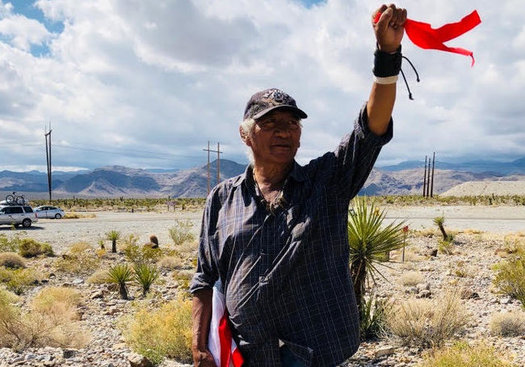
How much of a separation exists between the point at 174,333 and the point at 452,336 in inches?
132

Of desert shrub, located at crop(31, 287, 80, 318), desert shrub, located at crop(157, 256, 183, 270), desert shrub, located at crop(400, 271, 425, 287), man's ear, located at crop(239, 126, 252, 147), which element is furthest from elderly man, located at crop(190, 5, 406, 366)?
desert shrub, located at crop(157, 256, 183, 270)

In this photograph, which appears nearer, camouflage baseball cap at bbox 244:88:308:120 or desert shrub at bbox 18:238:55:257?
camouflage baseball cap at bbox 244:88:308:120

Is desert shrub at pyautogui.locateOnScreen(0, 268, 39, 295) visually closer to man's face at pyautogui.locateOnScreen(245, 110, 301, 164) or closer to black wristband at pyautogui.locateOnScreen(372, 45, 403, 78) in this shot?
man's face at pyautogui.locateOnScreen(245, 110, 301, 164)

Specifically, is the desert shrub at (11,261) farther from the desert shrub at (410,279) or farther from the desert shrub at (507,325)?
the desert shrub at (507,325)

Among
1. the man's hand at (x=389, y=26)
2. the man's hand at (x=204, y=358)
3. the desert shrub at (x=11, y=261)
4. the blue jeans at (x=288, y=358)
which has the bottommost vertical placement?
the desert shrub at (x=11, y=261)

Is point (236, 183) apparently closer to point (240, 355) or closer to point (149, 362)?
point (240, 355)

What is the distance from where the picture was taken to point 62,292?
8.45 meters

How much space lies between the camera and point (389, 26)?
1.81 m

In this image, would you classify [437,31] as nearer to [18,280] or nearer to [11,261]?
[18,280]

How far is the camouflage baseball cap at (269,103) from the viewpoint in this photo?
2.19m

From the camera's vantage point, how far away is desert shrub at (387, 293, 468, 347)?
5.58 metres

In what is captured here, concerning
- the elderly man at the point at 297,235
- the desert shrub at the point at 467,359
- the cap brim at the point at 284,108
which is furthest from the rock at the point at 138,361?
the cap brim at the point at 284,108

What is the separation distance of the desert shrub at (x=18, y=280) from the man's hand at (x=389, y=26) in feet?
32.8

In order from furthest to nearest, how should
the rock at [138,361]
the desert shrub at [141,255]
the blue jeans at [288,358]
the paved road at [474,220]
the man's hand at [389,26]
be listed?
the paved road at [474,220] → the desert shrub at [141,255] → the rock at [138,361] → the blue jeans at [288,358] → the man's hand at [389,26]
